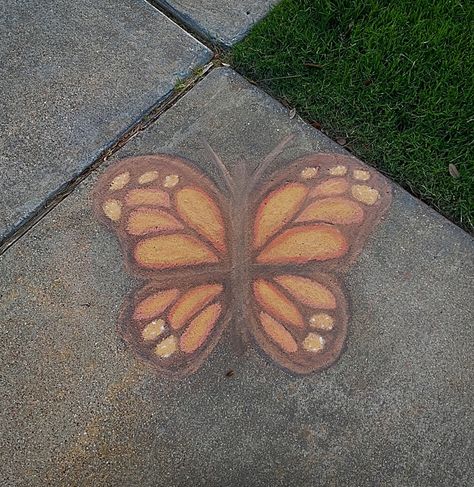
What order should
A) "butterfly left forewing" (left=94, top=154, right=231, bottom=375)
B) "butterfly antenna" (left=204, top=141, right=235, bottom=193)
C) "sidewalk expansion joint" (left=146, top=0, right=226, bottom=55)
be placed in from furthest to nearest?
"sidewalk expansion joint" (left=146, top=0, right=226, bottom=55), "butterfly antenna" (left=204, top=141, right=235, bottom=193), "butterfly left forewing" (left=94, top=154, right=231, bottom=375)

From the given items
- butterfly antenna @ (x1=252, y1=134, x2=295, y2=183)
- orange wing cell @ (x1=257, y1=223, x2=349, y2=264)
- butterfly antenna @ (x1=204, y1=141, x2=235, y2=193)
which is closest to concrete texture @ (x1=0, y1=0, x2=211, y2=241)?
butterfly antenna @ (x1=204, y1=141, x2=235, y2=193)

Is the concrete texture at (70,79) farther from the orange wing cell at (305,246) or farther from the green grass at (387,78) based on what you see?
the orange wing cell at (305,246)

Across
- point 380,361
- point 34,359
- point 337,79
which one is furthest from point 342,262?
point 34,359

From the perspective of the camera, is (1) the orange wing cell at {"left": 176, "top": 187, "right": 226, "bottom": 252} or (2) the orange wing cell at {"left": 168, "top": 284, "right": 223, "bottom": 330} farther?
(1) the orange wing cell at {"left": 176, "top": 187, "right": 226, "bottom": 252}

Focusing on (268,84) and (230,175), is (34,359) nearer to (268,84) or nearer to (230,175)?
(230,175)

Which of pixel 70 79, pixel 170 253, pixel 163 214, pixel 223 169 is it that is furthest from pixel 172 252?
pixel 70 79

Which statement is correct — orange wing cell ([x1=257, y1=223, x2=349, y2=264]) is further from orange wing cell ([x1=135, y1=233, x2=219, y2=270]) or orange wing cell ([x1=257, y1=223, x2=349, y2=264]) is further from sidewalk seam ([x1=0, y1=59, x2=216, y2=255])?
sidewalk seam ([x1=0, y1=59, x2=216, y2=255])
